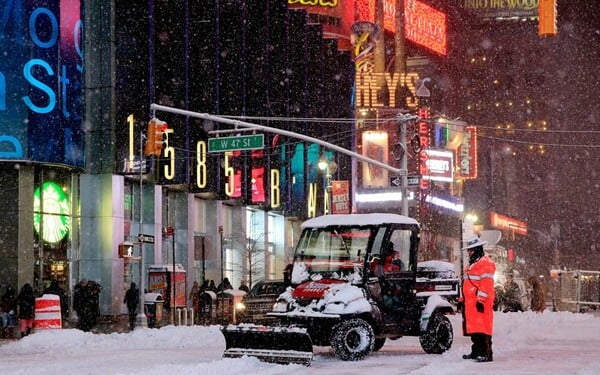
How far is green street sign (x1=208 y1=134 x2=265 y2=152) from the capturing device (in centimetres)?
2977

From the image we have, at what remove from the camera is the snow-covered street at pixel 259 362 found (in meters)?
16.0

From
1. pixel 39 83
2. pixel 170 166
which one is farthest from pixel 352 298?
pixel 170 166

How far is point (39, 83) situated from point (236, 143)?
29.4ft

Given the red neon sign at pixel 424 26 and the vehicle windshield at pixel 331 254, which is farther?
the red neon sign at pixel 424 26

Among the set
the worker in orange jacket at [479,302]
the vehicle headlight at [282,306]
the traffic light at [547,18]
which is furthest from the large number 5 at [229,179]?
the worker in orange jacket at [479,302]

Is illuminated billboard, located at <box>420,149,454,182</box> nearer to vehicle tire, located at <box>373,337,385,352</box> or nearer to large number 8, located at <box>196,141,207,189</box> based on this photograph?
large number 8, located at <box>196,141,207,189</box>

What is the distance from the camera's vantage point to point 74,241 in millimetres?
39375

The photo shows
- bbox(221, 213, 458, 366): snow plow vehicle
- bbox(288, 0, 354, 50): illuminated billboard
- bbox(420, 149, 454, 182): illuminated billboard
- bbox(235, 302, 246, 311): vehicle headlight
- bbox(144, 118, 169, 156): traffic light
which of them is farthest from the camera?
bbox(420, 149, 454, 182): illuminated billboard

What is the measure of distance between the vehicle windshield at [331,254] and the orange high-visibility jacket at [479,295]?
2.34 metres

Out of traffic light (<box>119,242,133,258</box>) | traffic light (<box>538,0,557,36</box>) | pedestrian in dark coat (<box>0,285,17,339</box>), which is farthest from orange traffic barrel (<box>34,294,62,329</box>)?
traffic light (<box>538,0,557,36</box>)

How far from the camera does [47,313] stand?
27.4 metres

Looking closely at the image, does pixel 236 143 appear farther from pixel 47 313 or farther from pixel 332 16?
pixel 332 16

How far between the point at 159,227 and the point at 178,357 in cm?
2563

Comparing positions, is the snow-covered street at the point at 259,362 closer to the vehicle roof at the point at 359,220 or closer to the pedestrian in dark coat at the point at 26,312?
the vehicle roof at the point at 359,220
